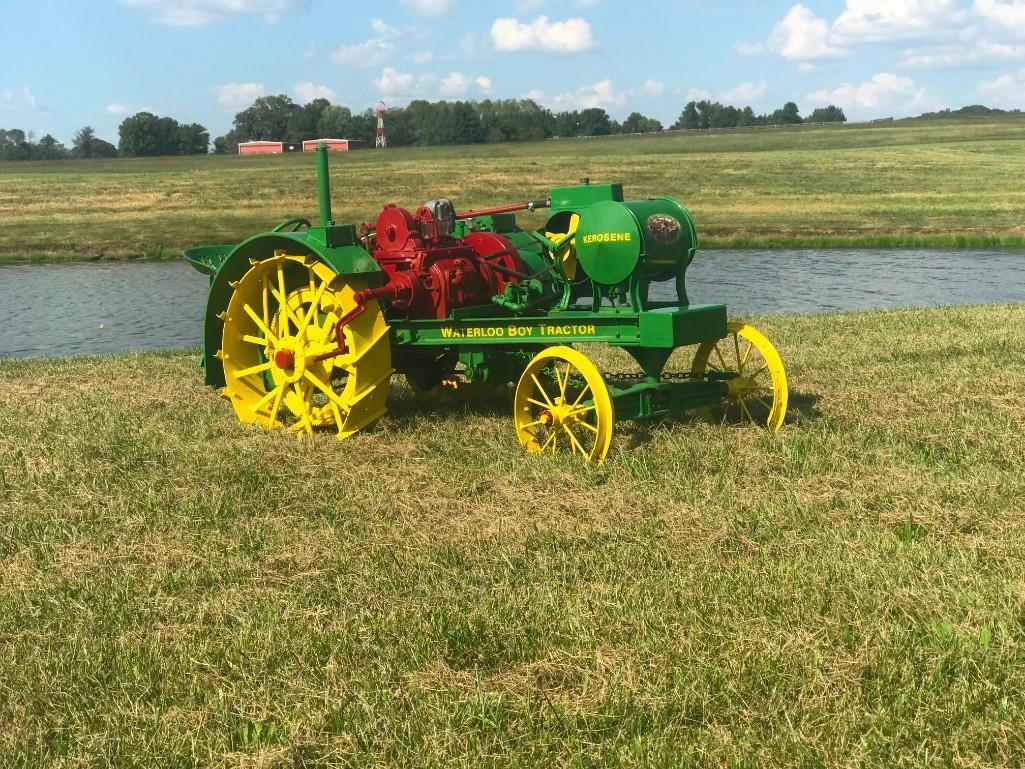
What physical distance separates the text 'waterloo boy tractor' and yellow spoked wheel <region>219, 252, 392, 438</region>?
0.04 feet

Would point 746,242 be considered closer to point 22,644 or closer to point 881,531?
point 881,531

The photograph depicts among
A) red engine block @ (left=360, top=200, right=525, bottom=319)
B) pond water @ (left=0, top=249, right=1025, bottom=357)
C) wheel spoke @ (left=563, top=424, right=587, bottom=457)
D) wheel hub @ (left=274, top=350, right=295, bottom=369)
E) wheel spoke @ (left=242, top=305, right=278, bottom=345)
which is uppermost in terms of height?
red engine block @ (left=360, top=200, right=525, bottom=319)

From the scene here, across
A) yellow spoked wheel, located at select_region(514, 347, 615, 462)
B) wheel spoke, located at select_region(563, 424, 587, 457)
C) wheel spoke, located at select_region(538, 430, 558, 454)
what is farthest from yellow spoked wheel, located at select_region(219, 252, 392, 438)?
wheel spoke, located at select_region(563, 424, 587, 457)

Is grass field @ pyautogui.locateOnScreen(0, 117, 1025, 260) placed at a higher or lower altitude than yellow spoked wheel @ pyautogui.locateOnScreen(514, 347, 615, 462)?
higher

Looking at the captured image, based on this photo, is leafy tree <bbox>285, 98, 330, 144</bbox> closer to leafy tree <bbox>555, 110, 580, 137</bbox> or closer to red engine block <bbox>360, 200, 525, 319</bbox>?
leafy tree <bbox>555, 110, 580, 137</bbox>

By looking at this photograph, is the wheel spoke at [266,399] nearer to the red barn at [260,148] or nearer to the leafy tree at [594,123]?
the red barn at [260,148]

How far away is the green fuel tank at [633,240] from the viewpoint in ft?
21.0

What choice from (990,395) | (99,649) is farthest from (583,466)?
(990,395)

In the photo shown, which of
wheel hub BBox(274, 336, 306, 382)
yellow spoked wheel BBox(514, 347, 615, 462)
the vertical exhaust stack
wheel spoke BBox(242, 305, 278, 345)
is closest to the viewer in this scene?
yellow spoked wheel BBox(514, 347, 615, 462)

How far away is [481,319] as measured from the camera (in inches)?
272

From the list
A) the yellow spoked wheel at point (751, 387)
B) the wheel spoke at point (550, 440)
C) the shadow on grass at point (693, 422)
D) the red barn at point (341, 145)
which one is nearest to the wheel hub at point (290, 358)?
the wheel spoke at point (550, 440)

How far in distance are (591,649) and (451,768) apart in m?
0.81

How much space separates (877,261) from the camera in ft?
81.7

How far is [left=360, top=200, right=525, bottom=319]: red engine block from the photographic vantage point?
713 cm
